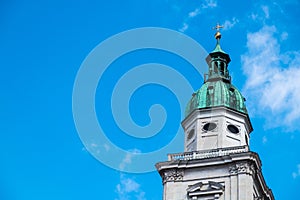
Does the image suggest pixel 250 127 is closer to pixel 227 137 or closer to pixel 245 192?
pixel 227 137

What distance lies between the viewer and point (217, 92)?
313 ft

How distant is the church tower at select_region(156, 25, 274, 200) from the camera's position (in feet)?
284

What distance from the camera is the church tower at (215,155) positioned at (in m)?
86.5

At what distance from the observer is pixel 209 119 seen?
9281 cm

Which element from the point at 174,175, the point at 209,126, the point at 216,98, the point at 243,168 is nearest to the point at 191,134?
the point at 209,126

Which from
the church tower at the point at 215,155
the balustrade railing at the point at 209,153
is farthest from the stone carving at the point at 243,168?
the balustrade railing at the point at 209,153

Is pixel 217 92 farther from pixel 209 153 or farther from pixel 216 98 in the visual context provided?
pixel 209 153

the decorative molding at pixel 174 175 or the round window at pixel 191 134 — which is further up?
the round window at pixel 191 134

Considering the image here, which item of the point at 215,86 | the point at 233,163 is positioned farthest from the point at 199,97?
the point at 233,163

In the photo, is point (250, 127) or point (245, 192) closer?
point (245, 192)

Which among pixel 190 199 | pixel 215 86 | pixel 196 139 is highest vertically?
pixel 215 86

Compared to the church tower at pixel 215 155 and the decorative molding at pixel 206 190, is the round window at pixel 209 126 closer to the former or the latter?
the church tower at pixel 215 155

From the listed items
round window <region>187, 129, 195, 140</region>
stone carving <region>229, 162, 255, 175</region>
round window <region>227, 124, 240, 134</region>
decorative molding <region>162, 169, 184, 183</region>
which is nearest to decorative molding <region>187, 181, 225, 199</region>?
decorative molding <region>162, 169, 184, 183</region>

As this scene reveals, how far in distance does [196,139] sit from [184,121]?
4.23m
